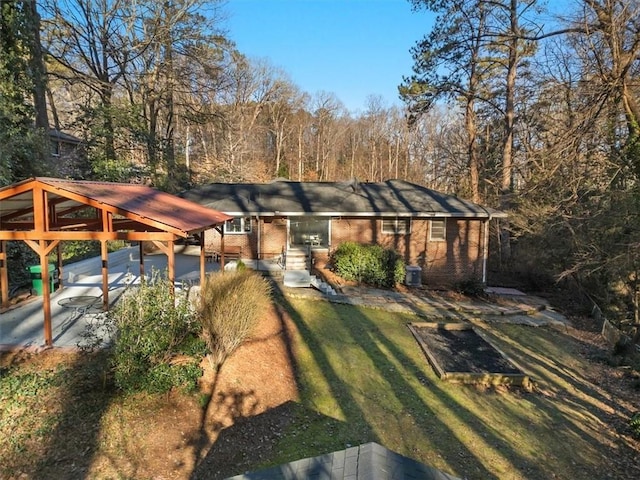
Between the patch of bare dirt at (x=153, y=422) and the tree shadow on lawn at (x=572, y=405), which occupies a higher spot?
the patch of bare dirt at (x=153, y=422)

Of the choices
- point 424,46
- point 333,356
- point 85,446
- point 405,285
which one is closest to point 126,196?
point 85,446

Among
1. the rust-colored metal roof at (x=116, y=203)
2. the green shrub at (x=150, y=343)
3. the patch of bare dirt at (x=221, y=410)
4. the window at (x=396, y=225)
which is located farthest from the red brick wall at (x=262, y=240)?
the green shrub at (x=150, y=343)

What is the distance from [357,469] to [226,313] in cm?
458

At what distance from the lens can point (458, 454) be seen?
613cm

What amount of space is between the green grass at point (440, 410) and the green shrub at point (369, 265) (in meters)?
4.31

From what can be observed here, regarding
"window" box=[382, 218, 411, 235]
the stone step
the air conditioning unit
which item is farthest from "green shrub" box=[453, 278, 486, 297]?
the stone step

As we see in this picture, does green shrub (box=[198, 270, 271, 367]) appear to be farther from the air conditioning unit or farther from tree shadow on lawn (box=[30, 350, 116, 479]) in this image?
the air conditioning unit

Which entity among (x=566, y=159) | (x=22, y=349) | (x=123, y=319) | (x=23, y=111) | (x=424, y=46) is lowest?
(x=22, y=349)

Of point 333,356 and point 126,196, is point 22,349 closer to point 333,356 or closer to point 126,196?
point 126,196

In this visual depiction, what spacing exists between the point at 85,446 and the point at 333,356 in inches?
202

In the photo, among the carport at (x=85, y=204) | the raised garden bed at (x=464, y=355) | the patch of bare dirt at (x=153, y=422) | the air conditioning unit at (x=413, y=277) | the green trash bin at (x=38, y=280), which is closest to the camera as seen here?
the patch of bare dirt at (x=153, y=422)

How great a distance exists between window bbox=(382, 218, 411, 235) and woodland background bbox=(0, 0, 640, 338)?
4.33m

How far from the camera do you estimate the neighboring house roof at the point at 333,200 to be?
52.2 ft

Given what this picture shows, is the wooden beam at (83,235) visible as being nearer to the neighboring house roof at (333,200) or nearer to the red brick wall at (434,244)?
the neighboring house roof at (333,200)
